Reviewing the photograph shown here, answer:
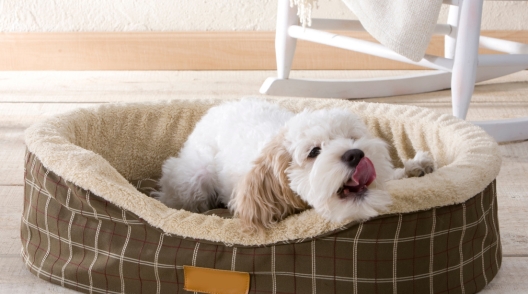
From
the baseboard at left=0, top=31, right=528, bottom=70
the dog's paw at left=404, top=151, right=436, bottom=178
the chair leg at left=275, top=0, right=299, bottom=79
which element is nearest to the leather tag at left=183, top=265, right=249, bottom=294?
the dog's paw at left=404, top=151, right=436, bottom=178

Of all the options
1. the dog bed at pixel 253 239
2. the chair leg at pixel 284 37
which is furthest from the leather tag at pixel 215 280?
the chair leg at pixel 284 37

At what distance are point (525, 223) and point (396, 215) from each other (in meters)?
0.56

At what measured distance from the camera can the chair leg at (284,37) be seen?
2406 millimetres

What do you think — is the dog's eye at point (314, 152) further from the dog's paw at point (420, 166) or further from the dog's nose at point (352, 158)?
the dog's paw at point (420, 166)

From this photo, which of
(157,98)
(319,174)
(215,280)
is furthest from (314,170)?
(157,98)

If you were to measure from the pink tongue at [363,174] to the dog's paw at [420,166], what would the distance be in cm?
38

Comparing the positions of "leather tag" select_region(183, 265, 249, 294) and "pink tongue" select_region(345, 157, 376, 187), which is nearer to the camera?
Result: "pink tongue" select_region(345, 157, 376, 187)

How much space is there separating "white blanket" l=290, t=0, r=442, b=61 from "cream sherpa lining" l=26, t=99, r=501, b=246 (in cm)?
22

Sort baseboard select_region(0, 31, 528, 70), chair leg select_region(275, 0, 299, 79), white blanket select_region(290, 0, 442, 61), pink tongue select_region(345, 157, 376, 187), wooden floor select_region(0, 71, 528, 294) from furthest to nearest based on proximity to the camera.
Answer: baseboard select_region(0, 31, 528, 70) < chair leg select_region(275, 0, 299, 79) < white blanket select_region(290, 0, 442, 61) < wooden floor select_region(0, 71, 528, 294) < pink tongue select_region(345, 157, 376, 187)

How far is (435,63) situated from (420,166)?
2.05 feet

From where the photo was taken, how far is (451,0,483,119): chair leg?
6.13ft

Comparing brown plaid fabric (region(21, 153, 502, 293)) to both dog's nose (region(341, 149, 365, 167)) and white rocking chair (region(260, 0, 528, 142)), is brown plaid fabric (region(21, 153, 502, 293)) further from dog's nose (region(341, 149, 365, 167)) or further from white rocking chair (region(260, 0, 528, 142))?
white rocking chair (region(260, 0, 528, 142))

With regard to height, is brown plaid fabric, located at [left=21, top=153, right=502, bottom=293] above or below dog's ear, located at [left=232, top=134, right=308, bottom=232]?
below

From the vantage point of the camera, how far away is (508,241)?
57.7 inches
